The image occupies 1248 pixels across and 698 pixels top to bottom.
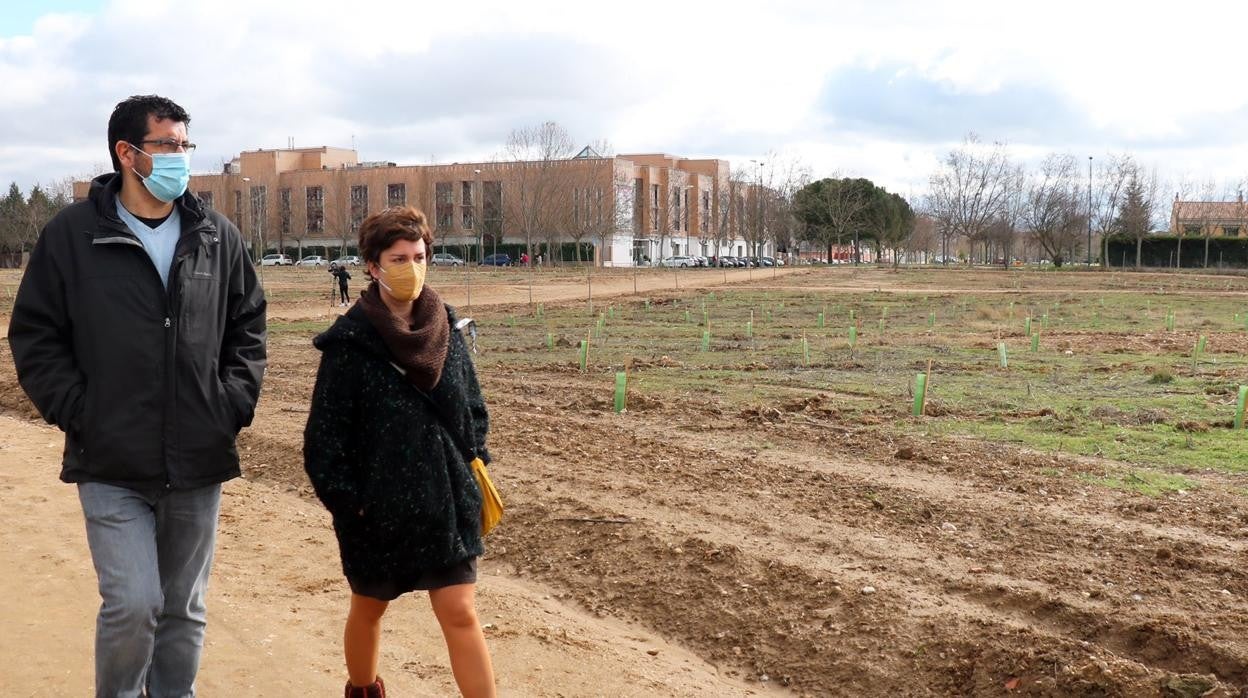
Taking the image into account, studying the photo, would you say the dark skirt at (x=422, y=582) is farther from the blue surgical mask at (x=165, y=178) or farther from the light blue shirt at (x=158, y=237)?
the blue surgical mask at (x=165, y=178)

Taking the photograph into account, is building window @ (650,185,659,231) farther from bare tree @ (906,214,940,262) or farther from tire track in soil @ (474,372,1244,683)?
tire track in soil @ (474,372,1244,683)

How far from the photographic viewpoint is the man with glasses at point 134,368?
10.8 ft

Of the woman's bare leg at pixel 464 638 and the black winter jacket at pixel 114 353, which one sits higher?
the black winter jacket at pixel 114 353

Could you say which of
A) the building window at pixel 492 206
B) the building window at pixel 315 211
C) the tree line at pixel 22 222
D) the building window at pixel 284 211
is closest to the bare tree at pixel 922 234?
the building window at pixel 492 206

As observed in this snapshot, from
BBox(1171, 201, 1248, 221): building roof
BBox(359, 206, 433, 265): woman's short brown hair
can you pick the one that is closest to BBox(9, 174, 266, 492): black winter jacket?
BBox(359, 206, 433, 265): woman's short brown hair

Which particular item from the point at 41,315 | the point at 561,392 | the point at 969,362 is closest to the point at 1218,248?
the point at 969,362

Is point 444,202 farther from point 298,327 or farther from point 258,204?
point 298,327

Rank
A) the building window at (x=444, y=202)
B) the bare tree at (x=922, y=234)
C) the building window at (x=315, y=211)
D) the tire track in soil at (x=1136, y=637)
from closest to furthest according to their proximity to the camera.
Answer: the tire track in soil at (x=1136, y=637) → the building window at (x=444, y=202) → the building window at (x=315, y=211) → the bare tree at (x=922, y=234)

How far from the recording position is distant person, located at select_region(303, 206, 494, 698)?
3.41 metres

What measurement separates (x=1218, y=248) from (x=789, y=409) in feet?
204

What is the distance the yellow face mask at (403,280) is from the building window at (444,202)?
79780mm

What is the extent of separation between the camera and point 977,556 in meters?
6.08

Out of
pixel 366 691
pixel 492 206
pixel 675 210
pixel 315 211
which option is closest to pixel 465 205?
pixel 492 206

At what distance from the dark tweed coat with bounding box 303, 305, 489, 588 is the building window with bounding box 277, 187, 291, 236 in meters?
88.3
